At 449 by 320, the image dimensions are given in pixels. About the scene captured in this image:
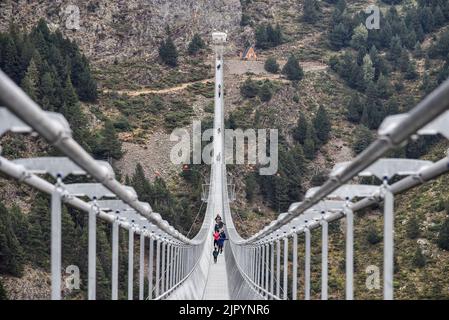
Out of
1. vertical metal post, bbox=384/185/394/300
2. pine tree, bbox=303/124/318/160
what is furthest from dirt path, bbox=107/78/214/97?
vertical metal post, bbox=384/185/394/300

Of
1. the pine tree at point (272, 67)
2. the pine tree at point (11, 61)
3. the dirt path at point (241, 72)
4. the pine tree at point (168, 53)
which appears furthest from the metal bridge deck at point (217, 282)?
the pine tree at point (168, 53)

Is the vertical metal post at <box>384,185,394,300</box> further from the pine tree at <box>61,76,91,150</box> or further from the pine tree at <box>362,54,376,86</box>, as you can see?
the pine tree at <box>362,54,376,86</box>

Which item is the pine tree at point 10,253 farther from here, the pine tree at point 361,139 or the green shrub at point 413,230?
the pine tree at point 361,139

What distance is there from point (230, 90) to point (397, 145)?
162 meters

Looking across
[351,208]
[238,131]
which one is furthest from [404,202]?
[351,208]

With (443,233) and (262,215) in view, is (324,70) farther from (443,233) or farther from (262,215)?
(443,233)

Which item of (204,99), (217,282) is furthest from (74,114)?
(217,282)

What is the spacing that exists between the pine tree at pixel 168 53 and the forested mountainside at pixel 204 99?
275 millimetres

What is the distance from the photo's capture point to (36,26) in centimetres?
17300

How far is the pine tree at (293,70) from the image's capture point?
180875mm

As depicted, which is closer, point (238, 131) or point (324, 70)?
point (238, 131)

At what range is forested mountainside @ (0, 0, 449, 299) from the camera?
113000 millimetres

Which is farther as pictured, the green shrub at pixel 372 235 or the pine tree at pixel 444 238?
the pine tree at pixel 444 238

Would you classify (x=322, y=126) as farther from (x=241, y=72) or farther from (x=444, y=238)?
(x=444, y=238)
